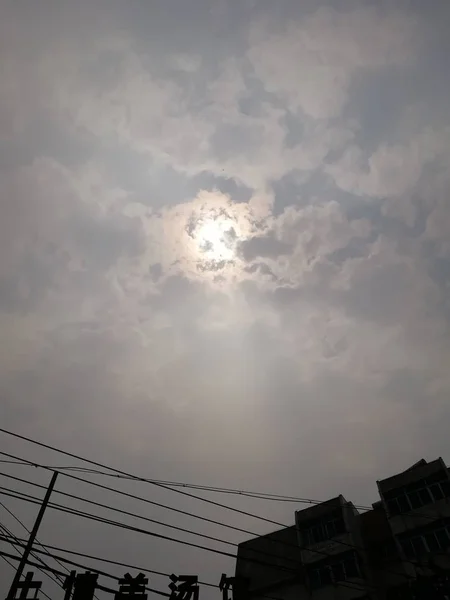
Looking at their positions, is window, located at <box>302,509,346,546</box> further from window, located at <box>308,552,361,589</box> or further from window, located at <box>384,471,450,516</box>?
window, located at <box>384,471,450,516</box>

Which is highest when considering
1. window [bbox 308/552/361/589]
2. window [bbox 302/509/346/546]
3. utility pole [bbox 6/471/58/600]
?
window [bbox 302/509/346/546]

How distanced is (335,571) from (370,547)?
3343mm

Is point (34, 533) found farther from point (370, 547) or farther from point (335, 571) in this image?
point (370, 547)

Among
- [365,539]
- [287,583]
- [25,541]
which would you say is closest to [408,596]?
[365,539]

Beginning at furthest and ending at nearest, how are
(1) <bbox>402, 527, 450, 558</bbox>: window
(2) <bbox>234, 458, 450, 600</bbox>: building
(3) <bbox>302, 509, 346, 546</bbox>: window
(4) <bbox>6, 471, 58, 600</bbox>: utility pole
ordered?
(3) <bbox>302, 509, 346, 546</bbox>: window < (2) <bbox>234, 458, 450, 600</bbox>: building < (1) <bbox>402, 527, 450, 558</bbox>: window < (4) <bbox>6, 471, 58, 600</bbox>: utility pole

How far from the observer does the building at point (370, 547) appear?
28.0m

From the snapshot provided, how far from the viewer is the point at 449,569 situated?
26.0m

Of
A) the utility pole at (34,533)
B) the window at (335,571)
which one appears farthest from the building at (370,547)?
the utility pole at (34,533)

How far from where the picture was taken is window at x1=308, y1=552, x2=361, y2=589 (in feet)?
97.5

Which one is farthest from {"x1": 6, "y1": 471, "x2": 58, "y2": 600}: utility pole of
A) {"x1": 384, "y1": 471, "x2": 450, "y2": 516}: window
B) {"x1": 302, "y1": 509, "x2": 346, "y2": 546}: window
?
{"x1": 384, "y1": 471, "x2": 450, "y2": 516}: window

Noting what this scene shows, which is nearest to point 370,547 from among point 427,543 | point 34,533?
point 427,543

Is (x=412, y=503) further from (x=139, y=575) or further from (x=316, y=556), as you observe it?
(x=139, y=575)

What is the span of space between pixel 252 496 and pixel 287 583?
18128 mm

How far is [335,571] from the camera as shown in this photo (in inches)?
1196
